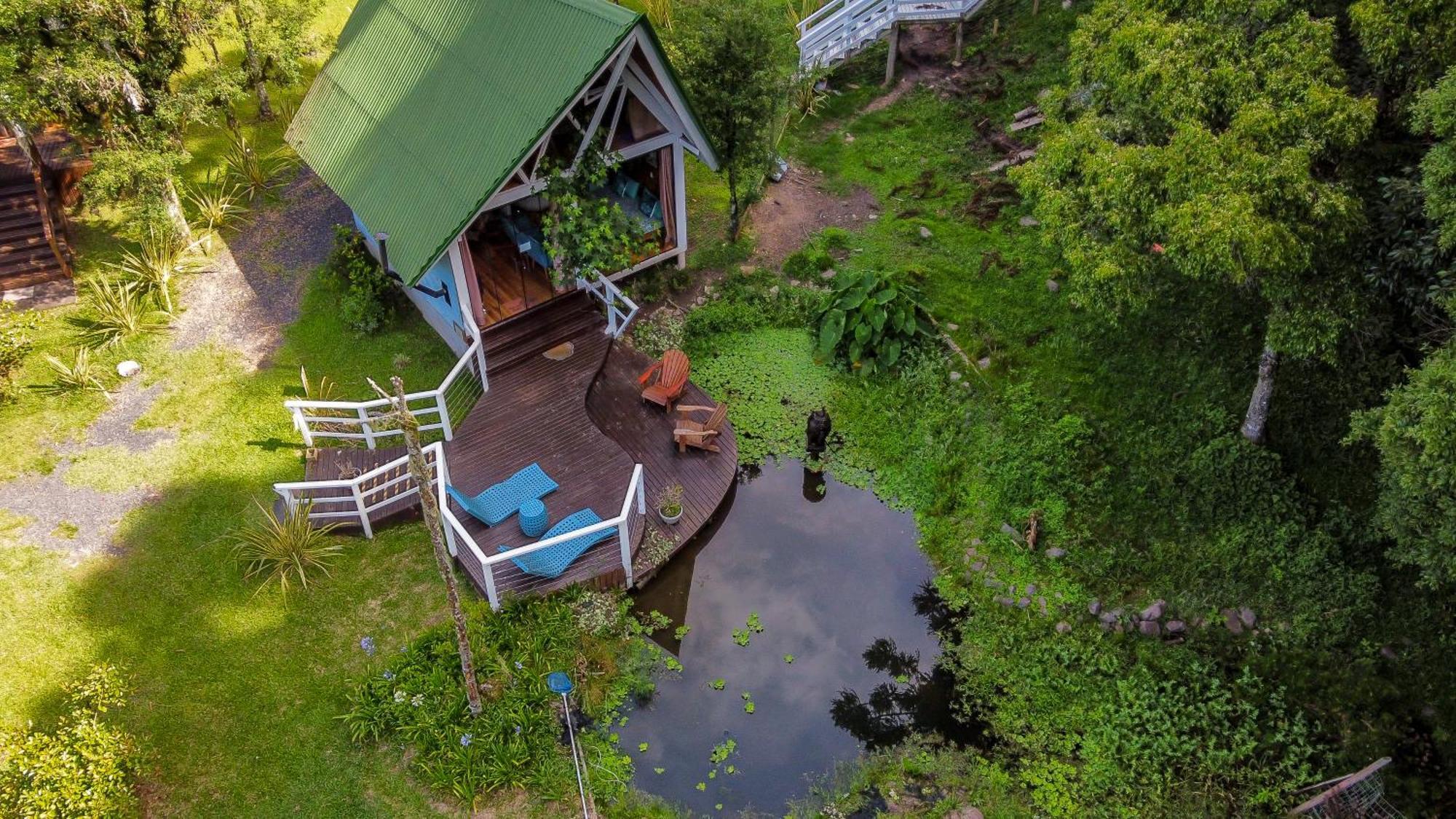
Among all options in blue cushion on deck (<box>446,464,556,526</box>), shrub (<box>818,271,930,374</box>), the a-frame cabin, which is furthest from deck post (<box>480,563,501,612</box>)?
shrub (<box>818,271,930,374</box>)

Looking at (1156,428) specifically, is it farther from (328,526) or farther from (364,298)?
(364,298)

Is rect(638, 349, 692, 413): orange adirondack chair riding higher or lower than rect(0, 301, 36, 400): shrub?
lower

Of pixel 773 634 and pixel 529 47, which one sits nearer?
pixel 773 634

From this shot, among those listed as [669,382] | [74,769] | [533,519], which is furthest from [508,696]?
[669,382]

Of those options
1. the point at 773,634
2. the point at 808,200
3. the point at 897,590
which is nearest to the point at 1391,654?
the point at 897,590

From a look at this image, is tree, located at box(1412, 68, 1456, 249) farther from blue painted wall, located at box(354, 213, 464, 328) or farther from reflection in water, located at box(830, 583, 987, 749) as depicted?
blue painted wall, located at box(354, 213, 464, 328)

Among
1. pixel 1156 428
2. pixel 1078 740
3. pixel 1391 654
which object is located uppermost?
pixel 1156 428
